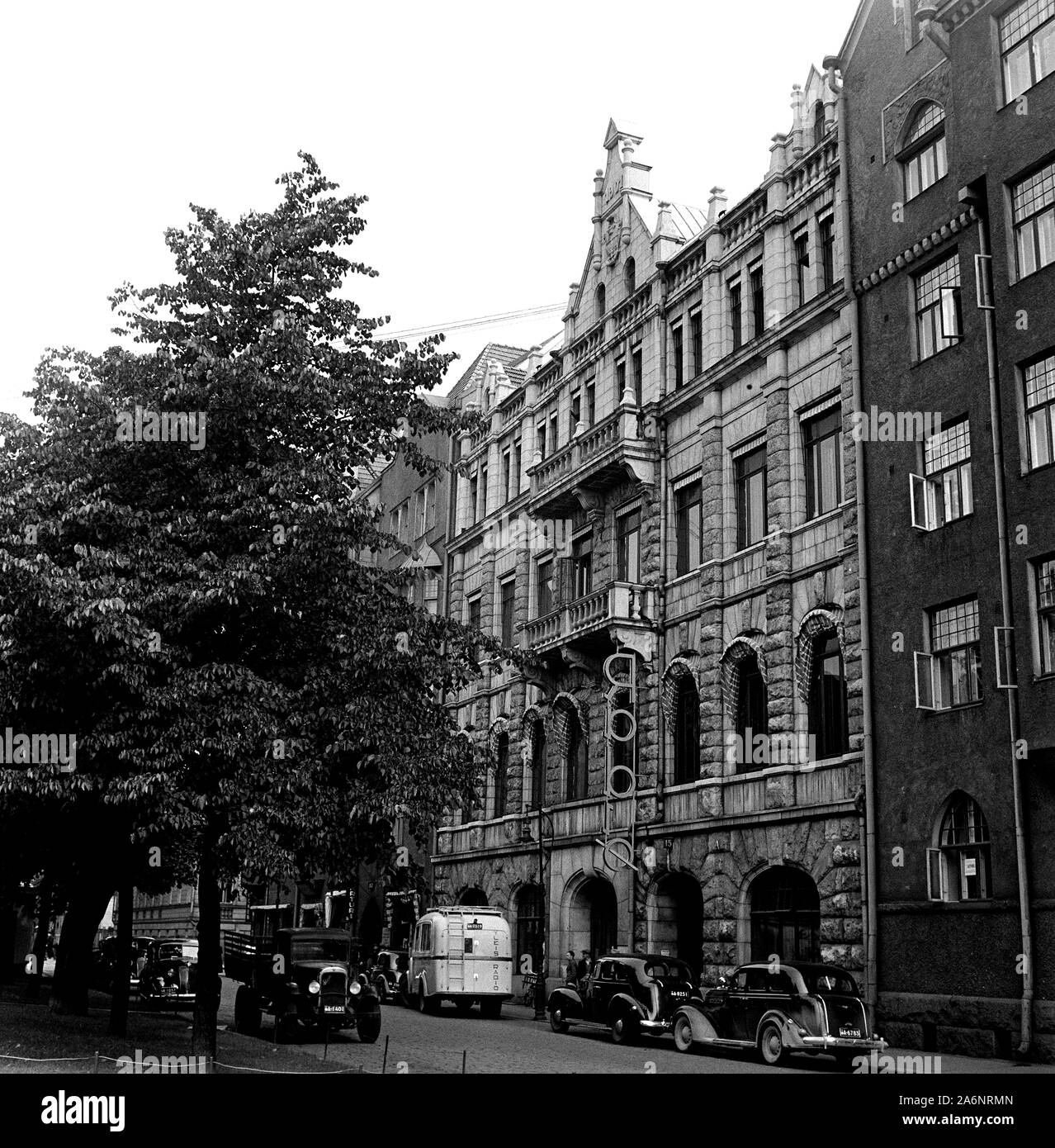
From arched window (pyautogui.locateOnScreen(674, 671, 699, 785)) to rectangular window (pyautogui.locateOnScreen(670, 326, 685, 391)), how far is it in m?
8.04

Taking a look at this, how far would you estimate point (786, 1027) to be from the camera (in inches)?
861

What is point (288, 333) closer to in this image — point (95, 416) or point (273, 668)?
point (95, 416)

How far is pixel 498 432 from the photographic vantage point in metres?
48.1

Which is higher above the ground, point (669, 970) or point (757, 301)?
point (757, 301)

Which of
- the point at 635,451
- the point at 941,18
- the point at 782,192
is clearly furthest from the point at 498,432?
the point at 941,18

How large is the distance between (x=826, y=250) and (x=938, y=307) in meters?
4.75

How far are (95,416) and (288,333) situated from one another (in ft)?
10.5

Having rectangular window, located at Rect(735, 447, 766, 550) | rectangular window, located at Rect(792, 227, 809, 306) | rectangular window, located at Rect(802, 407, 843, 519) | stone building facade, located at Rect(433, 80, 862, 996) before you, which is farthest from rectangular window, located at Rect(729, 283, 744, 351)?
rectangular window, located at Rect(802, 407, 843, 519)

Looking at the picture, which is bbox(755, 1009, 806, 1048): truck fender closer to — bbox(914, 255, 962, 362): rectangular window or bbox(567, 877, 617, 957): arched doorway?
bbox(914, 255, 962, 362): rectangular window

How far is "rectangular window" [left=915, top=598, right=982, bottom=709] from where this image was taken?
2456 centimetres

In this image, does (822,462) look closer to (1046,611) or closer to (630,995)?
(1046,611)

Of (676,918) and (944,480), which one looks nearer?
(944,480)

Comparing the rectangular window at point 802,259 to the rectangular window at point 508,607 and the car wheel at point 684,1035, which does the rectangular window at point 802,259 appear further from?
the rectangular window at point 508,607

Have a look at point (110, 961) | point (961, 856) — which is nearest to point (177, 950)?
point (110, 961)
